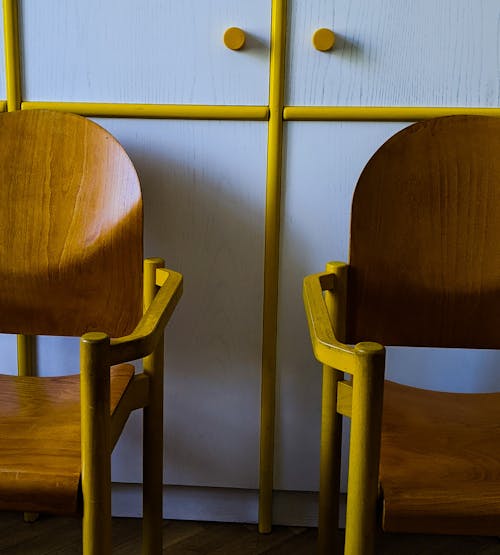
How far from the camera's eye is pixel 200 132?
1323 mm

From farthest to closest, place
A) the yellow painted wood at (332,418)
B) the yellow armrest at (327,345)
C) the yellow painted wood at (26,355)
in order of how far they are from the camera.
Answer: the yellow painted wood at (26,355)
the yellow painted wood at (332,418)
the yellow armrest at (327,345)

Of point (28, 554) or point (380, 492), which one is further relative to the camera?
point (28, 554)

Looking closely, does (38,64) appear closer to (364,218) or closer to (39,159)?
(39,159)

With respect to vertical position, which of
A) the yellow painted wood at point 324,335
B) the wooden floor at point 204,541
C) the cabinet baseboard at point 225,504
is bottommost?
the wooden floor at point 204,541

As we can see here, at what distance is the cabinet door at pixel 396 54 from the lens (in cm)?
125

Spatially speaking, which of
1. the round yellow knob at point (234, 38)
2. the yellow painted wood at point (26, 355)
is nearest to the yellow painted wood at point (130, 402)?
the yellow painted wood at point (26, 355)

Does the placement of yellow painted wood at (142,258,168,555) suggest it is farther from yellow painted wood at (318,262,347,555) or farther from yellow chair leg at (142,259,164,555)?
yellow painted wood at (318,262,347,555)

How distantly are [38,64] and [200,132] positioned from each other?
319mm

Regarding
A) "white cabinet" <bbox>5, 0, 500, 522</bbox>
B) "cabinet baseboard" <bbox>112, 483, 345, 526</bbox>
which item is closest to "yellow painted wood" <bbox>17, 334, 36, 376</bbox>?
"white cabinet" <bbox>5, 0, 500, 522</bbox>

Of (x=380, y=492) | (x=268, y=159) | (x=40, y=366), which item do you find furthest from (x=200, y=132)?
(x=380, y=492)

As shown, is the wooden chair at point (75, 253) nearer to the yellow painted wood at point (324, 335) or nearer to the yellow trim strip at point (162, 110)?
the yellow trim strip at point (162, 110)

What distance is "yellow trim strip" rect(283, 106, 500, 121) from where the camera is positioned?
1281 mm

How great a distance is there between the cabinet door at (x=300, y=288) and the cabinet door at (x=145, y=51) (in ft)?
0.48

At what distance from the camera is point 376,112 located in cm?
128
